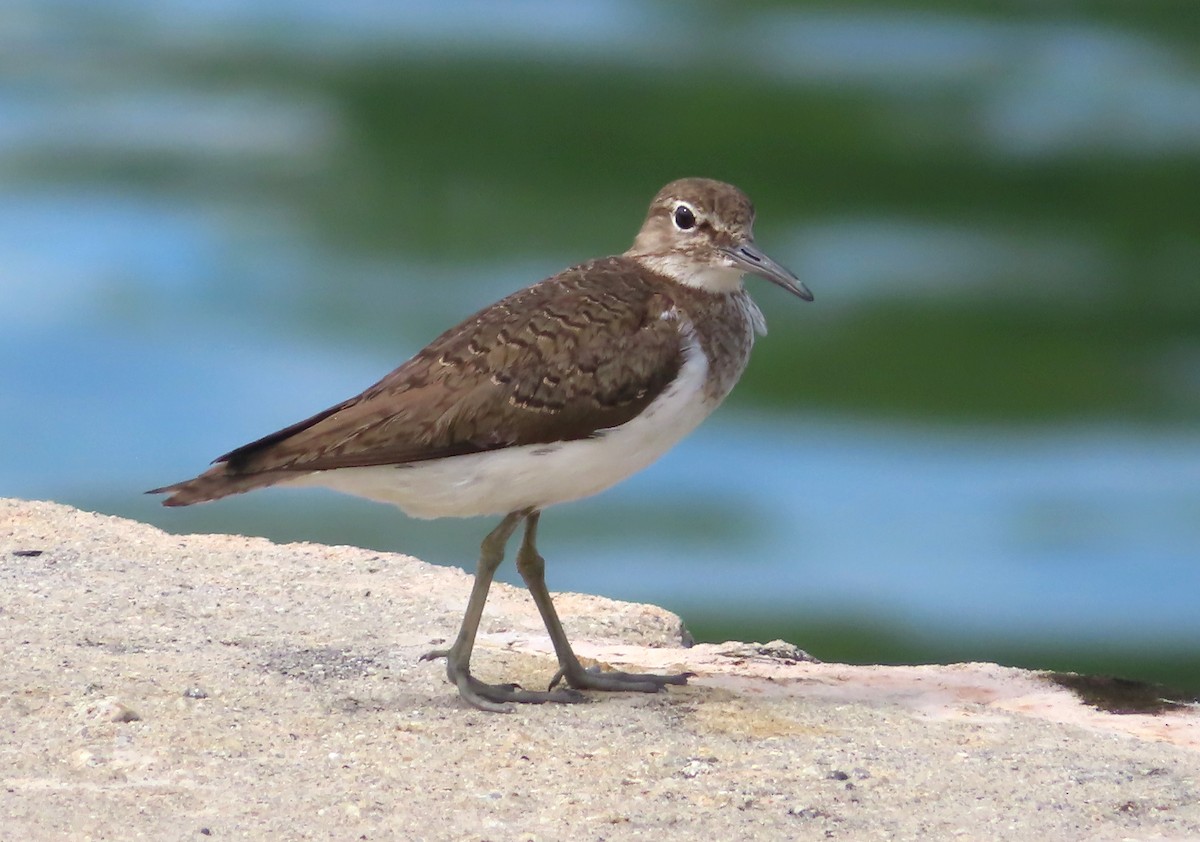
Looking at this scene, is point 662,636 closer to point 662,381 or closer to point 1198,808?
point 662,381

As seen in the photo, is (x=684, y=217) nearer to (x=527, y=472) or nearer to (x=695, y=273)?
(x=695, y=273)

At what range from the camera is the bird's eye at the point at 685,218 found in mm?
7840

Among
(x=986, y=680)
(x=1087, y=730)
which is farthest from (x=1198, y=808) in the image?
(x=986, y=680)

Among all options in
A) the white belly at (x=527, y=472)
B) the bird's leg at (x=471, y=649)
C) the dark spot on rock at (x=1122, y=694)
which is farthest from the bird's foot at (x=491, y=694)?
the dark spot on rock at (x=1122, y=694)

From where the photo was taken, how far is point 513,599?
9.54 meters

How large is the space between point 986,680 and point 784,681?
971 millimetres

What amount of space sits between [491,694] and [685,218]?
2.25 metres

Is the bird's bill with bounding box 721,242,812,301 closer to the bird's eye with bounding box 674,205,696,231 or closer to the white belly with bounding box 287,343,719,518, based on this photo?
the bird's eye with bounding box 674,205,696,231

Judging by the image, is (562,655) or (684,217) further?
(684,217)

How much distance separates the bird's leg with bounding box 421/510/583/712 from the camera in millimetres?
7391

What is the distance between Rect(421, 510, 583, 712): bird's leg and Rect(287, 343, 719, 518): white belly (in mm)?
245

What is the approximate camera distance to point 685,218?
787cm

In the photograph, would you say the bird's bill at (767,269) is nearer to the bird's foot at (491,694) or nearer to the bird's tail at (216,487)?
the bird's foot at (491,694)

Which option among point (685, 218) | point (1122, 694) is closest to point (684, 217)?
point (685, 218)
